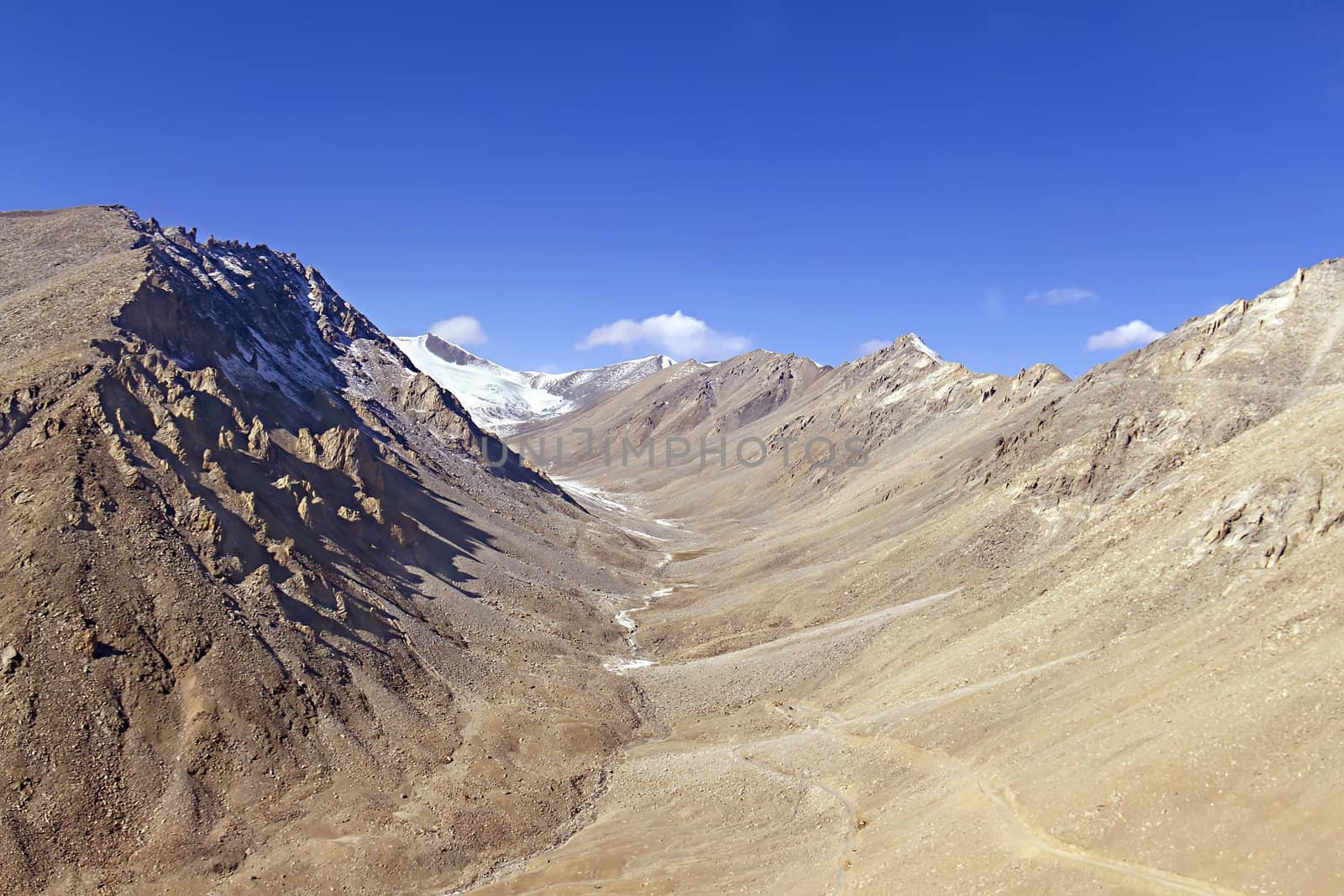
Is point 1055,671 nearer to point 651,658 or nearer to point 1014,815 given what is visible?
point 1014,815

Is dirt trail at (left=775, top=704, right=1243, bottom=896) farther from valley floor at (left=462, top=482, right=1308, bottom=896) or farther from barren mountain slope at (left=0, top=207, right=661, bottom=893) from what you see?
barren mountain slope at (left=0, top=207, right=661, bottom=893)

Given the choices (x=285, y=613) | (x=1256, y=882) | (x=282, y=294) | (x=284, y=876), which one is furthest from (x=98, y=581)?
(x=282, y=294)

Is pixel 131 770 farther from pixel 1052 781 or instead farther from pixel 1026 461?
pixel 1026 461

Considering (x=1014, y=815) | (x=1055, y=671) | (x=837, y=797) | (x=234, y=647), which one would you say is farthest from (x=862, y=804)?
(x=234, y=647)

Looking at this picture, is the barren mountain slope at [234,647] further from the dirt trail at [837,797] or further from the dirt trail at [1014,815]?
the dirt trail at [1014,815]

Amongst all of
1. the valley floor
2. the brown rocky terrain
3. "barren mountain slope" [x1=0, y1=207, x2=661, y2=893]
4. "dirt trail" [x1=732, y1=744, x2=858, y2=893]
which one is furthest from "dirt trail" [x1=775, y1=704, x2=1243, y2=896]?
"barren mountain slope" [x1=0, y1=207, x2=661, y2=893]

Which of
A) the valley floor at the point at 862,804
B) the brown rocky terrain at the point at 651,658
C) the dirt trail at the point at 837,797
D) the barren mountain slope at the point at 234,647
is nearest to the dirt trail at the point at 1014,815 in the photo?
the valley floor at the point at 862,804
